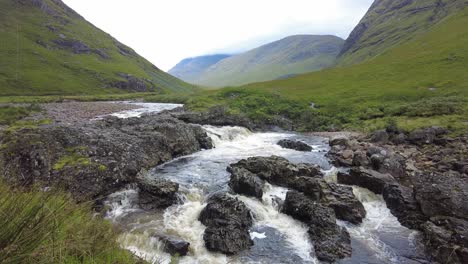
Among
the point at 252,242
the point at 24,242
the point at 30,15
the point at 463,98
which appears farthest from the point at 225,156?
the point at 30,15

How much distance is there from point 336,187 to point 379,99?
4908cm

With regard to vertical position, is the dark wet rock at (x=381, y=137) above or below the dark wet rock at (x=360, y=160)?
below

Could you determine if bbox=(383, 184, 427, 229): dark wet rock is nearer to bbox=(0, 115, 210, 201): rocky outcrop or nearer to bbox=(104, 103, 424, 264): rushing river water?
bbox=(104, 103, 424, 264): rushing river water

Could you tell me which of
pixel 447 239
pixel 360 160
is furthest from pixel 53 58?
pixel 447 239

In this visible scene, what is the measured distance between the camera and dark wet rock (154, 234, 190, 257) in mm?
13549

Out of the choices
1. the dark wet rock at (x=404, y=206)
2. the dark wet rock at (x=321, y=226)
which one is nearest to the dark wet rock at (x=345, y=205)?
the dark wet rock at (x=321, y=226)

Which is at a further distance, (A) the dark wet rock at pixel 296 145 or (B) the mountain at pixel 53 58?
(B) the mountain at pixel 53 58

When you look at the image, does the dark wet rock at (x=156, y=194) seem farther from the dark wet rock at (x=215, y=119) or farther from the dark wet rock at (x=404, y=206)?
the dark wet rock at (x=215, y=119)

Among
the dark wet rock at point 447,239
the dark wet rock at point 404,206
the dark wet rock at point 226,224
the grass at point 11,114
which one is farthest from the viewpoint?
the grass at point 11,114

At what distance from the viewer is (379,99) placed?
62344mm

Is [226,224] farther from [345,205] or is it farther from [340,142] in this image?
[340,142]

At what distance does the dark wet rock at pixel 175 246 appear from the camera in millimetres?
13549

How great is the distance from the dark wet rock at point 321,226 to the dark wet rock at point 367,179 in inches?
235

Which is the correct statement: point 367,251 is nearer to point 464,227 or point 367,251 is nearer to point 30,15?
point 464,227
